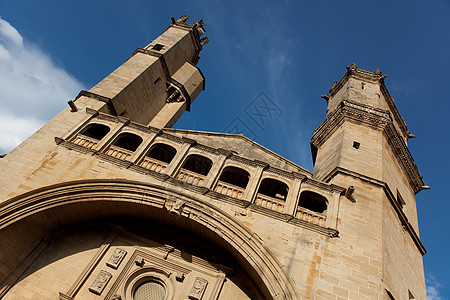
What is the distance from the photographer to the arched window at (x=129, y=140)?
11293mm

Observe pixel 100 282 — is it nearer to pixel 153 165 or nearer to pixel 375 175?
pixel 153 165

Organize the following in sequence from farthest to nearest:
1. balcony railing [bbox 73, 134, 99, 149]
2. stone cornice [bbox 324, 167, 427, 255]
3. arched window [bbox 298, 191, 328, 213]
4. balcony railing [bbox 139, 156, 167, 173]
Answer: stone cornice [bbox 324, 167, 427, 255], balcony railing [bbox 73, 134, 99, 149], arched window [bbox 298, 191, 328, 213], balcony railing [bbox 139, 156, 167, 173]

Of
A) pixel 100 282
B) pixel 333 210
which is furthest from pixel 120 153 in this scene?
pixel 333 210

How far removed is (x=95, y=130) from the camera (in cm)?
1184

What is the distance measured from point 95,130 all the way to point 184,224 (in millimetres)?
4925

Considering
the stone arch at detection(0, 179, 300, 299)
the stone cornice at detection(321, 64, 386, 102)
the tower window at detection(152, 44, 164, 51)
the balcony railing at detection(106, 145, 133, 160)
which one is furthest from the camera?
the tower window at detection(152, 44, 164, 51)

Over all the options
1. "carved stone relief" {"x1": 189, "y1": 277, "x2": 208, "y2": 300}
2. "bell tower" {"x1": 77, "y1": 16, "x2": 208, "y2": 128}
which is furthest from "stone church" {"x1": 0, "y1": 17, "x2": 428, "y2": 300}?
"bell tower" {"x1": 77, "y1": 16, "x2": 208, "y2": 128}

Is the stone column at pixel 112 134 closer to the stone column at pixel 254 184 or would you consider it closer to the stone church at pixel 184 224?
the stone church at pixel 184 224

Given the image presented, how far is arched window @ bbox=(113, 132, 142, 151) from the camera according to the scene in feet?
37.1

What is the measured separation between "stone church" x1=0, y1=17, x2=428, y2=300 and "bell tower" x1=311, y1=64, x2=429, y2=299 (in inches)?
2.5

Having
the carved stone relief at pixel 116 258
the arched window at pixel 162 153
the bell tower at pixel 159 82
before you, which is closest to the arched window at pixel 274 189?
the arched window at pixel 162 153

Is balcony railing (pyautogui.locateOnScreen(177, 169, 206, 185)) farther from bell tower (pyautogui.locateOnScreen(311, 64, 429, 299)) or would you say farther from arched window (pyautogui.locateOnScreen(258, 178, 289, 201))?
bell tower (pyautogui.locateOnScreen(311, 64, 429, 299))

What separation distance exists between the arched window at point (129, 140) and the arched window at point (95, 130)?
0.60m

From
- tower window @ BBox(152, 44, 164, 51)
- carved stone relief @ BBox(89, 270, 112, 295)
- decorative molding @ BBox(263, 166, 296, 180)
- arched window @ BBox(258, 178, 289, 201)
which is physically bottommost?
carved stone relief @ BBox(89, 270, 112, 295)
